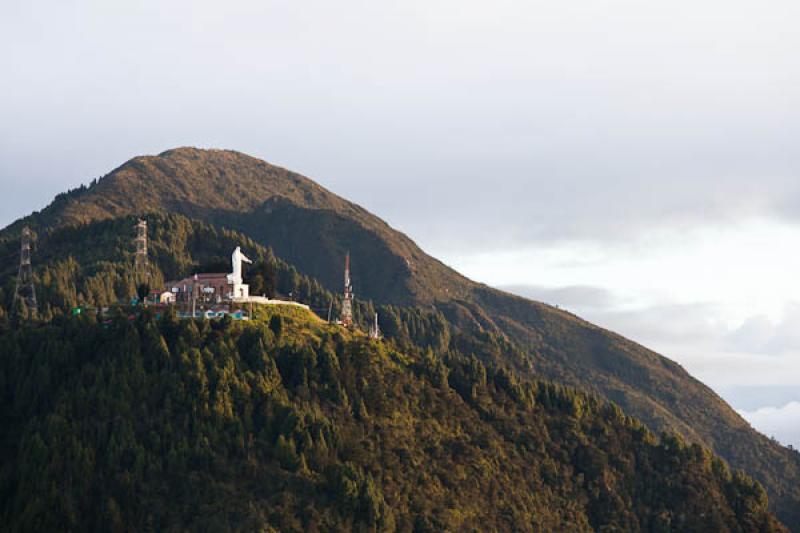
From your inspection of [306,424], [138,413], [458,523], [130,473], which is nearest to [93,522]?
[130,473]

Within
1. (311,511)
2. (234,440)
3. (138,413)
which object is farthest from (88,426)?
(311,511)

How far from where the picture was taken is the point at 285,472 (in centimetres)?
18512

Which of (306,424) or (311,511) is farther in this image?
(306,424)

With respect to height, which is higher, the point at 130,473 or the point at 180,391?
the point at 180,391

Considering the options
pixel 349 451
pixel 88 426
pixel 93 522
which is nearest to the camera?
pixel 93 522

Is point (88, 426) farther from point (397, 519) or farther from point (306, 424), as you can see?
point (397, 519)

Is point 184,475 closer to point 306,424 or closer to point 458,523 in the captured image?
point 306,424

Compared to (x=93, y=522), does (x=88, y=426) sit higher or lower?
higher

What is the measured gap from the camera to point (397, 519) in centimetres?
19162

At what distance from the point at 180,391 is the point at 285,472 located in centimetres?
2157

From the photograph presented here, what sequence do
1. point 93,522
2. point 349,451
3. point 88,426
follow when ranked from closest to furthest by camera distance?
point 93,522 → point 88,426 → point 349,451

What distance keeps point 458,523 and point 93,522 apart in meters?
59.4

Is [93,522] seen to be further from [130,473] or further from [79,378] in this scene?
[79,378]

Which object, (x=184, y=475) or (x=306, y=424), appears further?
(x=306, y=424)
